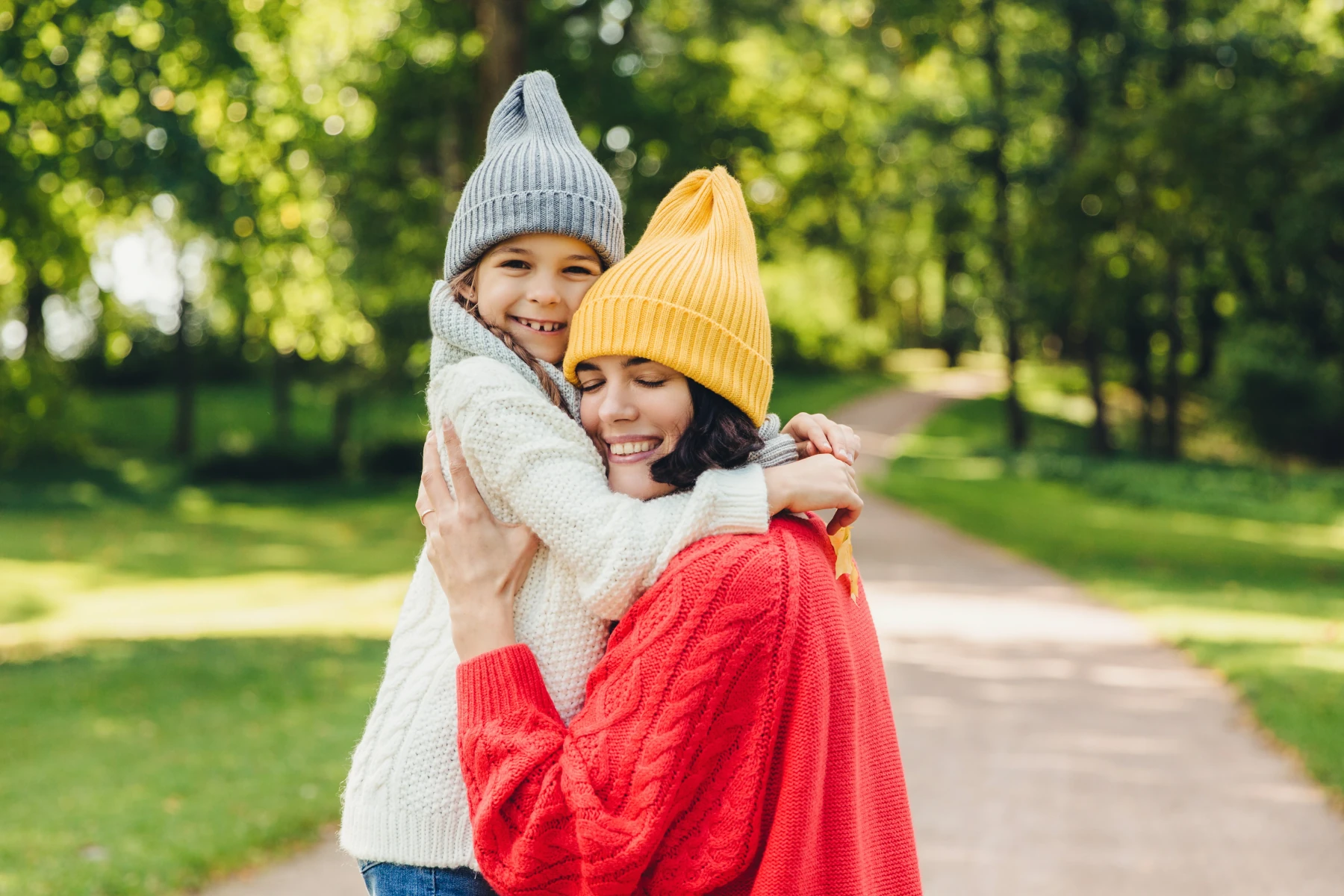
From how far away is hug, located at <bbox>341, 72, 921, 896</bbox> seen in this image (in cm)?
169

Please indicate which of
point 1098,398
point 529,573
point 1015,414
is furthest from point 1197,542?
point 529,573

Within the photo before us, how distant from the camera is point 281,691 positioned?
8820 millimetres

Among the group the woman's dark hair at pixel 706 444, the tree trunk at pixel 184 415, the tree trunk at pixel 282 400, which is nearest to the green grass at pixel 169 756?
the woman's dark hair at pixel 706 444

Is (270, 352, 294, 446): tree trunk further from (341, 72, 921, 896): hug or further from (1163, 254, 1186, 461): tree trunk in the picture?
(341, 72, 921, 896): hug

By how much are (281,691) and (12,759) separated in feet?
6.33

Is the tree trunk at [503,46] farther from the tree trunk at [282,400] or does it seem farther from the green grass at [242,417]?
the tree trunk at [282,400]

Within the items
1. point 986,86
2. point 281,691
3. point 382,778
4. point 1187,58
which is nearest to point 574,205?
point 382,778

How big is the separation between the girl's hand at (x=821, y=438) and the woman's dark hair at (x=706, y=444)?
22 centimetres

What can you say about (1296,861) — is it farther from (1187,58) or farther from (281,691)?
(1187,58)

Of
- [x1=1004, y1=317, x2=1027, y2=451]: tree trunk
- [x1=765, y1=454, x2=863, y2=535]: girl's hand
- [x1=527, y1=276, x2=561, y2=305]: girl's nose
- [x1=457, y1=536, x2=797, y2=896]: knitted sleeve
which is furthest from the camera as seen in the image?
[x1=1004, y1=317, x2=1027, y2=451]: tree trunk

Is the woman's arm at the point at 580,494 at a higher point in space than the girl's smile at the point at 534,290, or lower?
lower

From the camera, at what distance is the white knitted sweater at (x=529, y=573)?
1.81 metres

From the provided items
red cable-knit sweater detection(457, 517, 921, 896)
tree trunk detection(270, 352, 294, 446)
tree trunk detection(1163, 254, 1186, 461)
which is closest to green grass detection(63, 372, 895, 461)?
tree trunk detection(270, 352, 294, 446)

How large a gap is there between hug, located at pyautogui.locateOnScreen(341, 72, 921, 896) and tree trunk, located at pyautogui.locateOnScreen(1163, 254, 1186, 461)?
26165mm
